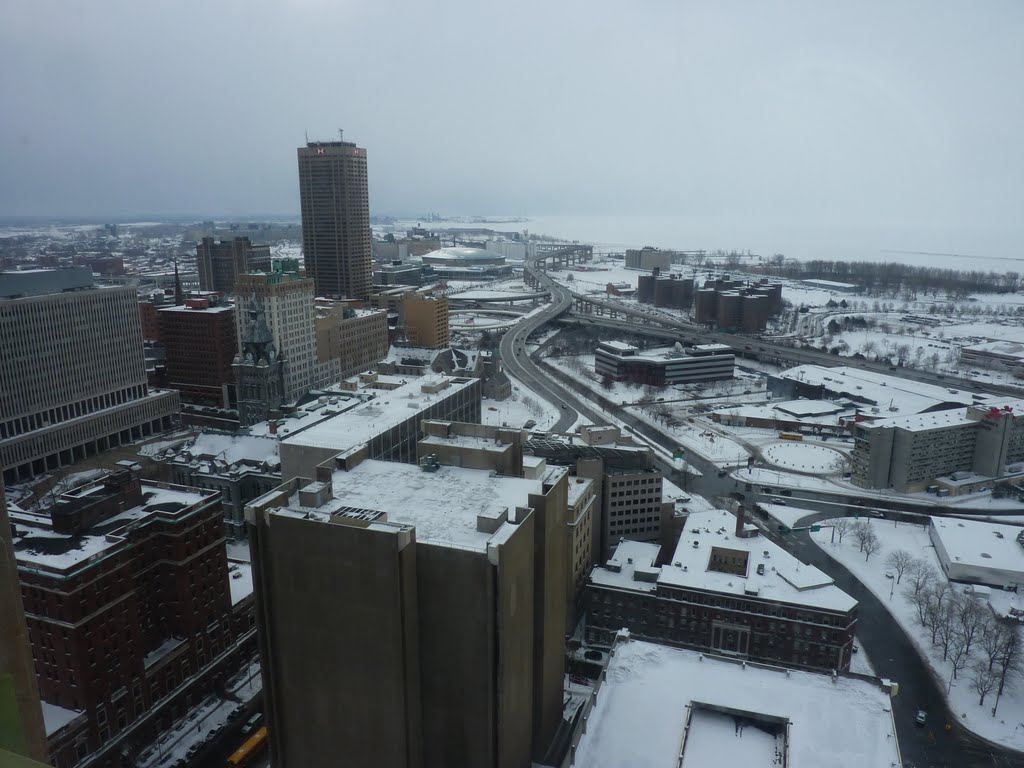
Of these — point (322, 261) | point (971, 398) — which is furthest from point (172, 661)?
point (322, 261)

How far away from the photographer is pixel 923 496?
169ft

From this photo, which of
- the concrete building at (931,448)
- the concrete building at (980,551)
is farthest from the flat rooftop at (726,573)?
the concrete building at (931,448)

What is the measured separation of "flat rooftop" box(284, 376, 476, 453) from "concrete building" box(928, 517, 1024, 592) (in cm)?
3002

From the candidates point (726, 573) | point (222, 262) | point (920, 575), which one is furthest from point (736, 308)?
point (222, 262)

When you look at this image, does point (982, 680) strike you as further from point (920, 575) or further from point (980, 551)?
point (980, 551)

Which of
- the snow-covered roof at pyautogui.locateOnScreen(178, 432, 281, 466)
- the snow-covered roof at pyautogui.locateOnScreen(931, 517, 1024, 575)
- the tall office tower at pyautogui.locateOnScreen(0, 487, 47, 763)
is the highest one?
the tall office tower at pyautogui.locateOnScreen(0, 487, 47, 763)

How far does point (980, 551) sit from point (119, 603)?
1658 inches

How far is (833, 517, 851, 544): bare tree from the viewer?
43.7 metres

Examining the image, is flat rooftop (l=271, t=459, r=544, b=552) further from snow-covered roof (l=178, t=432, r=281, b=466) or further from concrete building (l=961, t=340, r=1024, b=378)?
concrete building (l=961, t=340, r=1024, b=378)

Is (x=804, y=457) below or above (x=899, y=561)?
below

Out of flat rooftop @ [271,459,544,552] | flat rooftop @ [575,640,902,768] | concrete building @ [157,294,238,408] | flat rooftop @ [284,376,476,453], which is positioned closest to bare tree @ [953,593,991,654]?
flat rooftop @ [575,640,902,768]

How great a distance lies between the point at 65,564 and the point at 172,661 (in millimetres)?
6402

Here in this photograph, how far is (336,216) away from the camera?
100062 millimetres

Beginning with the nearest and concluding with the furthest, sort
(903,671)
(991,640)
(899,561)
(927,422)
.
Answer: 1. (991,640)
2. (903,671)
3. (899,561)
4. (927,422)
